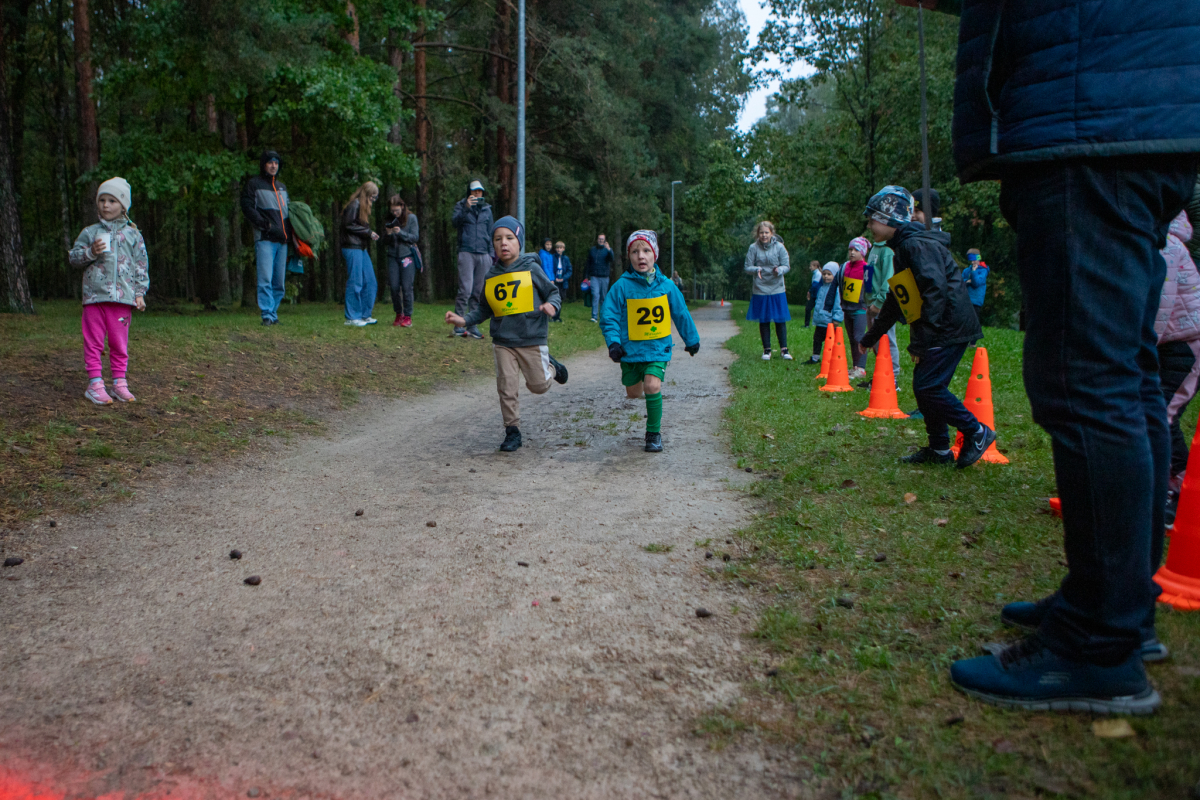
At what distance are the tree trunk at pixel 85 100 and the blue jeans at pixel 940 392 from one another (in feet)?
55.3

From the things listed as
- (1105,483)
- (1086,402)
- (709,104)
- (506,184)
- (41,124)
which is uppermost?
(709,104)

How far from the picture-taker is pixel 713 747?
2373mm

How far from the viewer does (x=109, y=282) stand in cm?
712

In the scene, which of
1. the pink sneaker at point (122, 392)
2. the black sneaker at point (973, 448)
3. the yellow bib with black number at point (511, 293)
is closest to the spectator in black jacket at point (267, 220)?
the pink sneaker at point (122, 392)

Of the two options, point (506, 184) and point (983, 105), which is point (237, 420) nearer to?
point (983, 105)

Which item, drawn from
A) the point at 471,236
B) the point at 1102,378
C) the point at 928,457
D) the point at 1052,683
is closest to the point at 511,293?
the point at 928,457

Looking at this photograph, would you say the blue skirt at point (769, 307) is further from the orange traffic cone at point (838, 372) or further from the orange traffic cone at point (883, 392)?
the orange traffic cone at point (883, 392)

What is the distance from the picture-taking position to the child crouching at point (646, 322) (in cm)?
689

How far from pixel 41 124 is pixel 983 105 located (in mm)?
38856

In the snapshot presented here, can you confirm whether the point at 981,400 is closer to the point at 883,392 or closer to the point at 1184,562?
the point at 883,392

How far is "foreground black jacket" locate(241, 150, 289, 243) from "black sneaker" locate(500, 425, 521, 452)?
24.4 ft

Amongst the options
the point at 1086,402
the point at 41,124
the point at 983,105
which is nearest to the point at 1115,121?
the point at 983,105

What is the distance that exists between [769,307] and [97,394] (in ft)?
29.6

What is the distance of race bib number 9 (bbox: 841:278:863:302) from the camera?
33.8 ft
